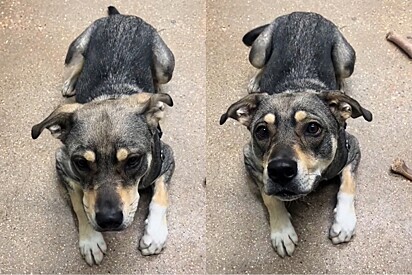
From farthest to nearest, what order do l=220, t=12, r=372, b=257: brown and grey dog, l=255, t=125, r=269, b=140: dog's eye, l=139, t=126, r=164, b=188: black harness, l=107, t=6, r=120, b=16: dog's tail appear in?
l=107, t=6, r=120, b=16: dog's tail < l=139, t=126, r=164, b=188: black harness < l=255, t=125, r=269, b=140: dog's eye < l=220, t=12, r=372, b=257: brown and grey dog

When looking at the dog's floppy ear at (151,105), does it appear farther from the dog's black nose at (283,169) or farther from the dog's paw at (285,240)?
the dog's paw at (285,240)

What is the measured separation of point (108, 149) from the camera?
319 centimetres

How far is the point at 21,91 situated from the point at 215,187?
1.59 m

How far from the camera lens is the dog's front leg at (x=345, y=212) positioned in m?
3.73

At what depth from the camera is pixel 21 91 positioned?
443 centimetres

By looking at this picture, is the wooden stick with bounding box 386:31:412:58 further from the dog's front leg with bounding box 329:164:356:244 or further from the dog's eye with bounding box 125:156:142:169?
the dog's eye with bounding box 125:156:142:169

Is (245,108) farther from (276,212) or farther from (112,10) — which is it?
(112,10)

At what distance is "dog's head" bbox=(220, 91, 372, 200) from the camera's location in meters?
3.24

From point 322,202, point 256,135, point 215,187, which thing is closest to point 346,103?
point 256,135

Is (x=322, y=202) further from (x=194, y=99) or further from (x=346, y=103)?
(x=194, y=99)

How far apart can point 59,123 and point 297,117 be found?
1.30 m

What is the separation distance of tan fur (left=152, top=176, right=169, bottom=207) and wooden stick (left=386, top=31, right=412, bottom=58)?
2.12 m

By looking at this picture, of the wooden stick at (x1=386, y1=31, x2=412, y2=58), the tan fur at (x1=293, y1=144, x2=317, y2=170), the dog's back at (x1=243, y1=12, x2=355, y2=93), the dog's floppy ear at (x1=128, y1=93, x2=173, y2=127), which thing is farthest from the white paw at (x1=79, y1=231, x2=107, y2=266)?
the wooden stick at (x1=386, y1=31, x2=412, y2=58)

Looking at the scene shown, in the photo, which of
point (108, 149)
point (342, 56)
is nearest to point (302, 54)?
point (342, 56)
